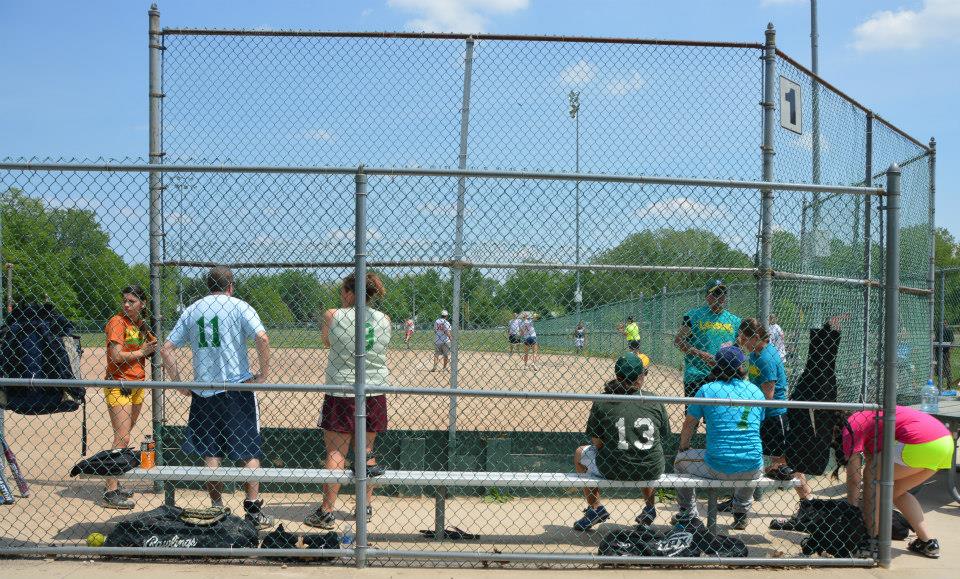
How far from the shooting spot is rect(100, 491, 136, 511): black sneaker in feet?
19.0

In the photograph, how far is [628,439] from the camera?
4926 millimetres

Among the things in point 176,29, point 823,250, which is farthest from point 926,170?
point 176,29

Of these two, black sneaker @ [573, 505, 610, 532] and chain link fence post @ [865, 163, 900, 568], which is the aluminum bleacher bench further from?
chain link fence post @ [865, 163, 900, 568]

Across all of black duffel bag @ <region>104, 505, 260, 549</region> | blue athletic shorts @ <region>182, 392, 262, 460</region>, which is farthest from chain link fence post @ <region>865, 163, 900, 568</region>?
blue athletic shorts @ <region>182, 392, 262, 460</region>

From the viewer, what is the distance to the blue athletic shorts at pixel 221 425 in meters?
5.17

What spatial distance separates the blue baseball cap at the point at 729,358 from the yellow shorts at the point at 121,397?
4.40 meters

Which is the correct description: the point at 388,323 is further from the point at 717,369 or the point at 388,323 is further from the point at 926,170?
the point at 926,170

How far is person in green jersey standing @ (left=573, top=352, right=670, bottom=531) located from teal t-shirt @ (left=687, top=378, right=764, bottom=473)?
33 cm

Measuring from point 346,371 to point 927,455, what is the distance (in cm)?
388

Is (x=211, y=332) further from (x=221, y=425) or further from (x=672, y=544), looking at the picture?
(x=672, y=544)

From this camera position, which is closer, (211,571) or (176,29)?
(211,571)

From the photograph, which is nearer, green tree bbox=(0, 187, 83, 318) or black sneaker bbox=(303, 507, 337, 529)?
green tree bbox=(0, 187, 83, 318)

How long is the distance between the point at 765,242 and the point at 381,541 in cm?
375

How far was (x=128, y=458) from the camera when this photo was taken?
15.4ft
